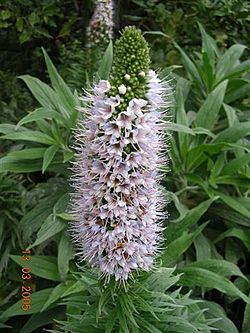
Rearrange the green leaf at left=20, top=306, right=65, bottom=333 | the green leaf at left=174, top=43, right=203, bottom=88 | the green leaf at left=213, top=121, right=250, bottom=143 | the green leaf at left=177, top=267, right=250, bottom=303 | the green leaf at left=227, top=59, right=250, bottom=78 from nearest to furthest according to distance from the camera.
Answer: the green leaf at left=177, top=267, right=250, bottom=303 < the green leaf at left=20, top=306, right=65, bottom=333 < the green leaf at left=213, top=121, right=250, bottom=143 < the green leaf at left=227, top=59, right=250, bottom=78 < the green leaf at left=174, top=43, right=203, bottom=88

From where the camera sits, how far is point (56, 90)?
355 cm

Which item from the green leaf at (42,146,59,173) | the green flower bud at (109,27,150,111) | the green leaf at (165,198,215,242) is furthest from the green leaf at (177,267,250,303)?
the green flower bud at (109,27,150,111)

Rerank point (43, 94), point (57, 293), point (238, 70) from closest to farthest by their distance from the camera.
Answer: point (57, 293)
point (43, 94)
point (238, 70)

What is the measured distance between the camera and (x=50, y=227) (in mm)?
3158

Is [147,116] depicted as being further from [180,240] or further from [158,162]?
[180,240]

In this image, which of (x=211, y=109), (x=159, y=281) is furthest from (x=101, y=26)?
(x=159, y=281)

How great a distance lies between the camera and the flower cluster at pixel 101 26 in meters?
4.33

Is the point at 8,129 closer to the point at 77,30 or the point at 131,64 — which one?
the point at 131,64

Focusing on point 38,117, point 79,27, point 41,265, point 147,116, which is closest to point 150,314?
point 147,116

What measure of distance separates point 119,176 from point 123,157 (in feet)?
0.19

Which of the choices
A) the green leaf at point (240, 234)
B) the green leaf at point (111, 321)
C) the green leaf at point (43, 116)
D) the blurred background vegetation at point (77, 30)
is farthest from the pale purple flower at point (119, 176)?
the blurred background vegetation at point (77, 30)

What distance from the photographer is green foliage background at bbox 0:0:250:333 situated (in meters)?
2.50

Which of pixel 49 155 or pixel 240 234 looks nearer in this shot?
pixel 49 155

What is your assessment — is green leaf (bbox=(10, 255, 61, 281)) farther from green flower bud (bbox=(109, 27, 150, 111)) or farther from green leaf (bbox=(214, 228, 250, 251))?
green flower bud (bbox=(109, 27, 150, 111))
